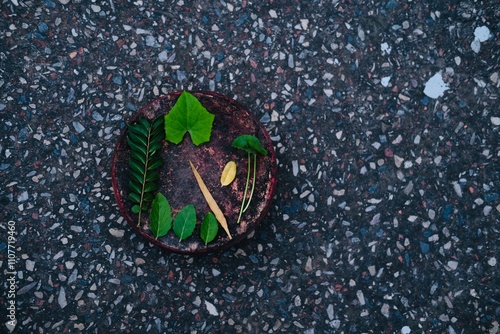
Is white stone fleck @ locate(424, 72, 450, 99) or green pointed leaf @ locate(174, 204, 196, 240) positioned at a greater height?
white stone fleck @ locate(424, 72, 450, 99)

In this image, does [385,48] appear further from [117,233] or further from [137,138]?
[117,233]

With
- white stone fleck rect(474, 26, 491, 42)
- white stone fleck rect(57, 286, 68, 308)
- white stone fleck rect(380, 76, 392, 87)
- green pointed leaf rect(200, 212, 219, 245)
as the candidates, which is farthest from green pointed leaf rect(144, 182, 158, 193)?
white stone fleck rect(474, 26, 491, 42)

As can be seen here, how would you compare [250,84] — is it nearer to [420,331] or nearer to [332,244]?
[332,244]

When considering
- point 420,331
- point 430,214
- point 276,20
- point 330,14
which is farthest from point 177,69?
point 420,331

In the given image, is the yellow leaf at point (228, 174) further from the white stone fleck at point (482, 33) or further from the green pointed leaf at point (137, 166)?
the white stone fleck at point (482, 33)

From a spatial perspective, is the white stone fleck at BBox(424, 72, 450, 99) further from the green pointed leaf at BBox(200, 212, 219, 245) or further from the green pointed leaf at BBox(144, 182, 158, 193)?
the green pointed leaf at BBox(144, 182, 158, 193)

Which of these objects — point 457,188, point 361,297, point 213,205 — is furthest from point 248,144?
point 457,188
